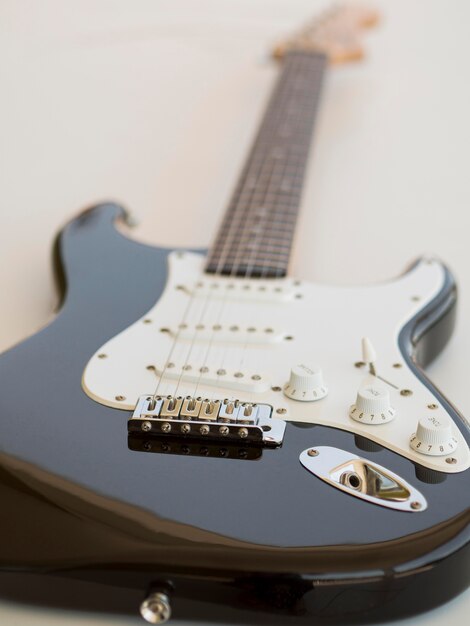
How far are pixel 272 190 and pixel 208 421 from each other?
0.67 meters

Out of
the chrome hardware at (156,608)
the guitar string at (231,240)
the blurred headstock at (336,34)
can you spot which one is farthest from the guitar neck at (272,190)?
the chrome hardware at (156,608)

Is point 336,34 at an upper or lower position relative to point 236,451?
upper

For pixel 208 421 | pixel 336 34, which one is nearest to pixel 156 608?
pixel 208 421

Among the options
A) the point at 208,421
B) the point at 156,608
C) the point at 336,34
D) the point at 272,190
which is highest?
the point at 336,34

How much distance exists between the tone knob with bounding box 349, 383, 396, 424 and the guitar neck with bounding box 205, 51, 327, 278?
37 cm

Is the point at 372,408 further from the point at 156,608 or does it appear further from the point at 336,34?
the point at 336,34

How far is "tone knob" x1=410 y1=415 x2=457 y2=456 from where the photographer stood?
93cm

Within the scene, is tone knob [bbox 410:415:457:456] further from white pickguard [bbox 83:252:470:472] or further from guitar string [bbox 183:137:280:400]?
guitar string [bbox 183:137:280:400]

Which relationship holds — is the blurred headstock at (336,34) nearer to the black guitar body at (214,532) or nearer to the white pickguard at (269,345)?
the white pickguard at (269,345)

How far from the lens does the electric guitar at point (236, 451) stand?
835mm

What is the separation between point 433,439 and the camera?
3.06 feet

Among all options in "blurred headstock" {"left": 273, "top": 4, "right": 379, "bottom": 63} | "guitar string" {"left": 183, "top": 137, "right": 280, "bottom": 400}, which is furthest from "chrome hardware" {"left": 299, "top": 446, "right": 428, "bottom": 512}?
"blurred headstock" {"left": 273, "top": 4, "right": 379, "bottom": 63}

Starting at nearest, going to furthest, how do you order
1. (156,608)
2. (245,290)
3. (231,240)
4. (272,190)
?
(156,608)
(245,290)
(231,240)
(272,190)

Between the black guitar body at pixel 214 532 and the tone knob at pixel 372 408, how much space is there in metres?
0.03
